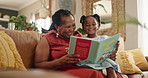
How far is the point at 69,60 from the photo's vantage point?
55.2 inches

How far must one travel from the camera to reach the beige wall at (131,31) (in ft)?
12.4

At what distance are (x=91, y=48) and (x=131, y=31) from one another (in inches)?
108

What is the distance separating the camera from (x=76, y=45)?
133 centimetres

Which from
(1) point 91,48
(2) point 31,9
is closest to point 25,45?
(1) point 91,48

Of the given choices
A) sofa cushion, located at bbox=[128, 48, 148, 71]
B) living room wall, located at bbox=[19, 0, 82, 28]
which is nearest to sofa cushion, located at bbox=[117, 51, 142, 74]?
sofa cushion, located at bbox=[128, 48, 148, 71]

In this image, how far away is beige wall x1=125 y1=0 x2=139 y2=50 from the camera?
3.79 metres

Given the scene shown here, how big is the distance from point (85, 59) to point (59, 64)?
20 centimetres

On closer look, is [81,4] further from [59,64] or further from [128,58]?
[59,64]

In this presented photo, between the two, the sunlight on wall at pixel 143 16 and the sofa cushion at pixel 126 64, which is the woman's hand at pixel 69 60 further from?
the sunlight on wall at pixel 143 16

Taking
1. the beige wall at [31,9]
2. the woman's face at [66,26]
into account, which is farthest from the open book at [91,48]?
the beige wall at [31,9]

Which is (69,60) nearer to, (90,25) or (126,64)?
(90,25)

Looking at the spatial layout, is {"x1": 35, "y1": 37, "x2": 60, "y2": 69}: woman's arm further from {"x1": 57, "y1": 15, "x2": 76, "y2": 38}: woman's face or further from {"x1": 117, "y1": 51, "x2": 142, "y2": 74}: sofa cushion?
{"x1": 117, "y1": 51, "x2": 142, "y2": 74}: sofa cushion

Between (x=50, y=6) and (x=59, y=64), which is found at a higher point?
(x=50, y=6)

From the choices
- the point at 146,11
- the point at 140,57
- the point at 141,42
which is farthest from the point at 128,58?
the point at 146,11
